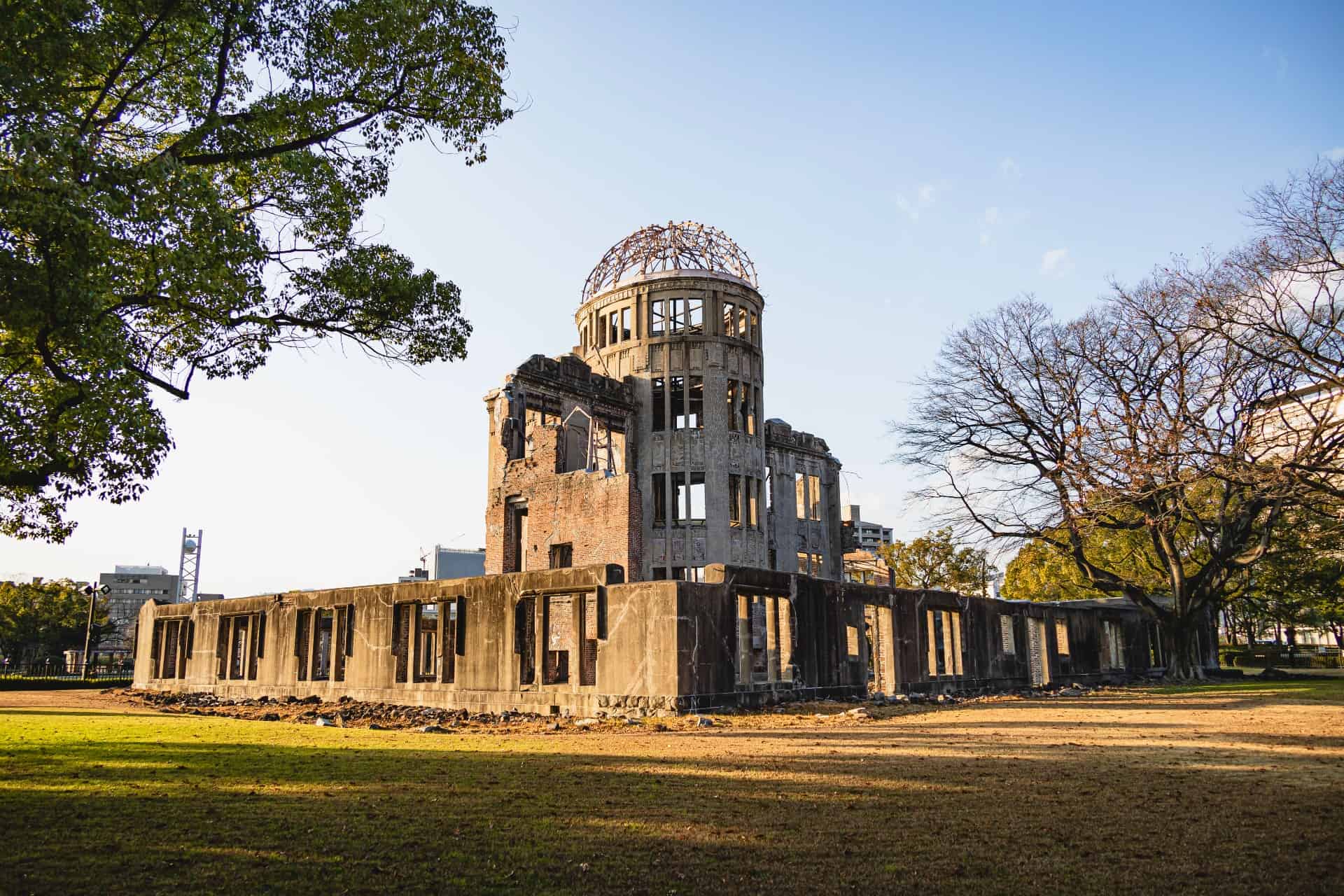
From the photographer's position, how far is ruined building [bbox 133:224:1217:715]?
18359 millimetres

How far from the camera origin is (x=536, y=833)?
19.7ft

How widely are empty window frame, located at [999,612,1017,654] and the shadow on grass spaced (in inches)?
647

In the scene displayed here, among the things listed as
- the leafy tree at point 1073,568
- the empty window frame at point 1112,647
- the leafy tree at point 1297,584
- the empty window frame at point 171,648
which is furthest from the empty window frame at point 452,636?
the empty window frame at point 1112,647

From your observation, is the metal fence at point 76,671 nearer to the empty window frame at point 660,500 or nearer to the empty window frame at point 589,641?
the empty window frame at point 660,500

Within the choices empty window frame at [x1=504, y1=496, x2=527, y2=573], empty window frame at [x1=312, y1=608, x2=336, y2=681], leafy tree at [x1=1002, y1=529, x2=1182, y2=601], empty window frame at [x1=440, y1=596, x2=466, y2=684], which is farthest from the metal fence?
leafy tree at [x1=1002, y1=529, x2=1182, y2=601]

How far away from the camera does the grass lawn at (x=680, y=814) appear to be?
4934mm

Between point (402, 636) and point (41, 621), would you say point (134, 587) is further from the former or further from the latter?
point (402, 636)

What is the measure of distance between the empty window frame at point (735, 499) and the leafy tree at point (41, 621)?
133 feet

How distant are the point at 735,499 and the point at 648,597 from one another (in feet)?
59.3

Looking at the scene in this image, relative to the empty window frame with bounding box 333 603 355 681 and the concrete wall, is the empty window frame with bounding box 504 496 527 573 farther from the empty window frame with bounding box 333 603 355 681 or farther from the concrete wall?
the empty window frame with bounding box 333 603 355 681

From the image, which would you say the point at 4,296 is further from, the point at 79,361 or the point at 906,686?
the point at 906,686

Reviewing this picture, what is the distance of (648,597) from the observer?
17.5 m

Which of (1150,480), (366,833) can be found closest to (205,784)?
(366,833)

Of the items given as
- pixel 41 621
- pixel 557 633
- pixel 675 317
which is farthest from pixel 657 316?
pixel 41 621
